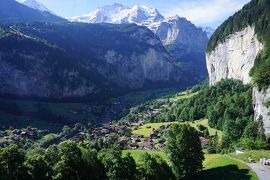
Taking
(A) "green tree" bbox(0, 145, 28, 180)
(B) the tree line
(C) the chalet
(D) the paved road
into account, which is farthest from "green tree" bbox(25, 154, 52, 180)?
(C) the chalet

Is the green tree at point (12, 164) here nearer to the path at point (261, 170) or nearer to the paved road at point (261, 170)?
the path at point (261, 170)

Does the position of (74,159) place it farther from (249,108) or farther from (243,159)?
(249,108)

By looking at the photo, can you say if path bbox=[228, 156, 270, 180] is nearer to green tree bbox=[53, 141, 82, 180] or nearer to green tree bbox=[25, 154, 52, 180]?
green tree bbox=[53, 141, 82, 180]

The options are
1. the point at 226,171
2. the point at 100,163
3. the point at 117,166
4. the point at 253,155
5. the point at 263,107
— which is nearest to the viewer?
the point at 117,166

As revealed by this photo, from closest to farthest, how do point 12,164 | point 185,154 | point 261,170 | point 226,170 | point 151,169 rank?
point 12,164 → point 261,170 → point 151,169 → point 226,170 → point 185,154

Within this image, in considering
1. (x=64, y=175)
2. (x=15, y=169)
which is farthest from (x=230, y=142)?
(x=15, y=169)

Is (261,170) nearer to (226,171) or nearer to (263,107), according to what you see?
(226,171)

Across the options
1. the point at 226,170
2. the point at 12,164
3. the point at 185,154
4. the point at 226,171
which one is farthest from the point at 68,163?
the point at 226,170
